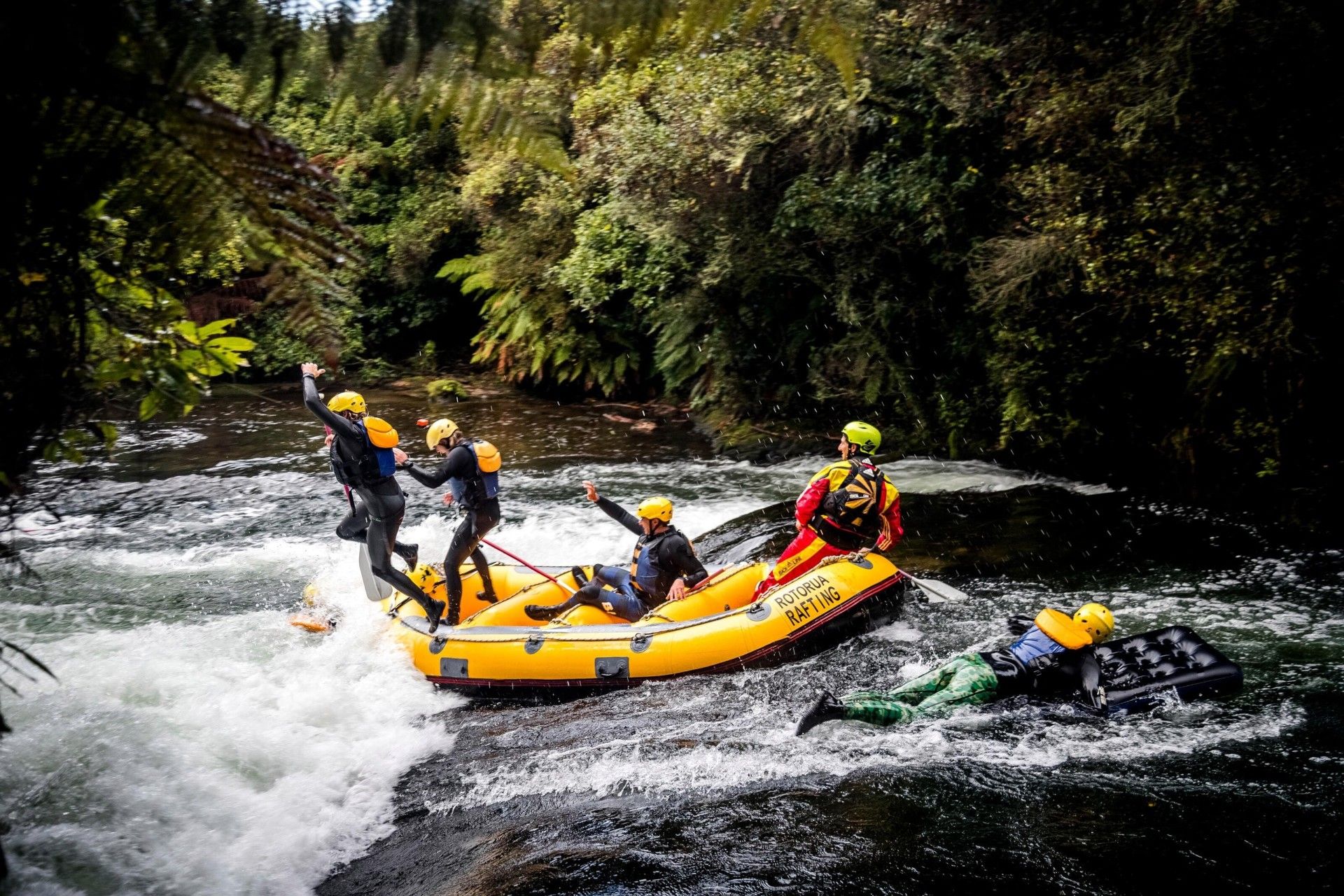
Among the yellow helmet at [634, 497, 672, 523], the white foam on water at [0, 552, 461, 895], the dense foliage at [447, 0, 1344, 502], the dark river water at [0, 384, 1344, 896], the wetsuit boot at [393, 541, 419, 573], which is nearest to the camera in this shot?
the dark river water at [0, 384, 1344, 896]

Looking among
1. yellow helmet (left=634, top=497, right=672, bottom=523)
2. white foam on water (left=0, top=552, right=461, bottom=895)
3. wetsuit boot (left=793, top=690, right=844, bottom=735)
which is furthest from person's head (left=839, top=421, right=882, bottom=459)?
white foam on water (left=0, top=552, right=461, bottom=895)

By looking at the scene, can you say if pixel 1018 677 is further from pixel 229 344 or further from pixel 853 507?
pixel 229 344

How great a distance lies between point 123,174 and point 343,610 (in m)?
7.80

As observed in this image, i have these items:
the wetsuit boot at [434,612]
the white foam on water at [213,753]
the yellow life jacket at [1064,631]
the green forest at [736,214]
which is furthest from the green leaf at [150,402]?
the wetsuit boot at [434,612]

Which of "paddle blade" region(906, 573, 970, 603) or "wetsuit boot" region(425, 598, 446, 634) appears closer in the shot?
"paddle blade" region(906, 573, 970, 603)

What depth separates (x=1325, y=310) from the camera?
26.1ft

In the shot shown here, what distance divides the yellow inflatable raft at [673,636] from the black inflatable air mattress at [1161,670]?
1.70 m

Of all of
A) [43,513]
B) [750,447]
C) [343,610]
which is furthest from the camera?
[750,447]

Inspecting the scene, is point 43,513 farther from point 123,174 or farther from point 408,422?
point 123,174

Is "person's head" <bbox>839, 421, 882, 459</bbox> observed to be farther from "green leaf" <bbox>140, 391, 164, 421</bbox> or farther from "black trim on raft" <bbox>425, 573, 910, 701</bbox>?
"green leaf" <bbox>140, 391, 164, 421</bbox>

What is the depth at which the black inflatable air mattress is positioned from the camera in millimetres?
6043

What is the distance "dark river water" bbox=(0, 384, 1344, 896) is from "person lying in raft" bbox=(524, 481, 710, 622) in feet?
3.34

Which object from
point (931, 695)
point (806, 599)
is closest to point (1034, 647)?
point (931, 695)

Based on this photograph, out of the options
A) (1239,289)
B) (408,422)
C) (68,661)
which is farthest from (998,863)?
(408,422)
